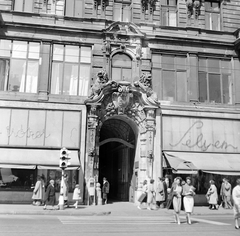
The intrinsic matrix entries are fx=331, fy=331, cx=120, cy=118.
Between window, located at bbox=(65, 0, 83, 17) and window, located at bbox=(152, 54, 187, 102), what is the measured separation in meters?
6.01

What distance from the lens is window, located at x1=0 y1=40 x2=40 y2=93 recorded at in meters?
21.2

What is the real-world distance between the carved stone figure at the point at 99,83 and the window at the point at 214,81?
6.87 meters

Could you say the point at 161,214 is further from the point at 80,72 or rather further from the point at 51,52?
the point at 51,52

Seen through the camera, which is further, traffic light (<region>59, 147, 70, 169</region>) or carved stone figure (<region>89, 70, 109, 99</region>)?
carved stone figure (<region>89, 70, 109, 99</region>)

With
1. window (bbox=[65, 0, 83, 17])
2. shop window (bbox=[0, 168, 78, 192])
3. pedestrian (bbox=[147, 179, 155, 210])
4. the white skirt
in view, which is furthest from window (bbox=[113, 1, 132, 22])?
the white skirt

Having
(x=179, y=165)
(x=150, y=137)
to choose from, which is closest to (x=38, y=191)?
(x=150, y=137)

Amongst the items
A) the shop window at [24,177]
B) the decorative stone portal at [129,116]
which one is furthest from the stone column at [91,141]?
the shop window at [24,177]

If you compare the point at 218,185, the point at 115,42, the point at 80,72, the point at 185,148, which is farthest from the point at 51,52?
the point at 218,185

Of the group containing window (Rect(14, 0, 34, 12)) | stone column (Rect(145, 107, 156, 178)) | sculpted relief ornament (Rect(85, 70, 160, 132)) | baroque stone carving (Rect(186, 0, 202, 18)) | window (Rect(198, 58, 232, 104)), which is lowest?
stone column (Rect(145, 107, 156, 178))

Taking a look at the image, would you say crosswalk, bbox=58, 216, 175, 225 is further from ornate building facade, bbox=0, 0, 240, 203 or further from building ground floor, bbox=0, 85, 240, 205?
ornate building facade, bbox=0, 0, 240, 203

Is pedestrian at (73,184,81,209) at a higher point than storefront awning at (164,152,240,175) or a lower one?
lower

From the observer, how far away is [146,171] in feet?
69.3

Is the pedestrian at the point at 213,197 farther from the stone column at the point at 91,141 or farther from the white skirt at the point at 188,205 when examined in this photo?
the white skirt at the point at 188,205

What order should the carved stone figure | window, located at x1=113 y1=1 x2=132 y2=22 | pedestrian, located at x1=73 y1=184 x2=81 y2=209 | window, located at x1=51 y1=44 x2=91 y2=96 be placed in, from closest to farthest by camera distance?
1. pedestrian, located at x1=73 y1=184 x2=81 y2=209
2. the carved stone figure
3. window, located at x1=51 y1=44 x2=91 y2=96
4. window, located at x1=113 y1=1 x2=132 y2=22
